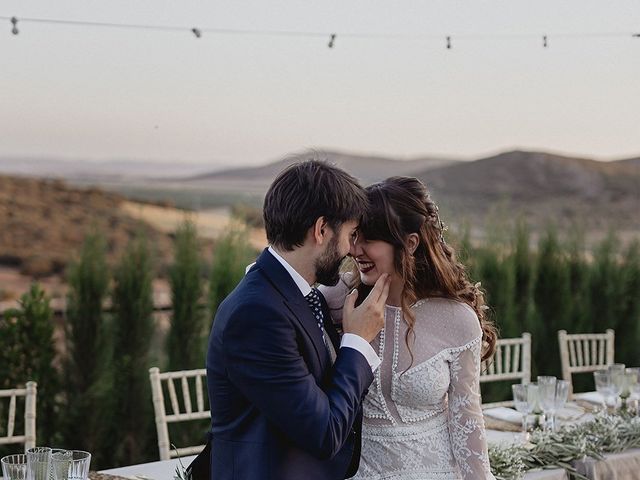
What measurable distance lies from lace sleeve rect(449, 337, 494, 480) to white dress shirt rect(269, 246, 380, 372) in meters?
0.44

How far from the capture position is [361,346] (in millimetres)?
1688

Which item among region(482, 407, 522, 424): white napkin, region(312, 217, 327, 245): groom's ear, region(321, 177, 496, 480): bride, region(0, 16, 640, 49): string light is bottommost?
region(482, 407, 522, 424): white napkin

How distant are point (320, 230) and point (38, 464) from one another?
825 millimetres

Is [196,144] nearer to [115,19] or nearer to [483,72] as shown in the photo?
[115,19]

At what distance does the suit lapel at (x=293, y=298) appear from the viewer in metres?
1.64

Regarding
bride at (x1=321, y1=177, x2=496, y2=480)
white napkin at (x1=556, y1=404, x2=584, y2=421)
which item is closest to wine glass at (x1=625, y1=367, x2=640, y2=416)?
white napkin at (x1=556, y1=404, x2=584, y2=421)

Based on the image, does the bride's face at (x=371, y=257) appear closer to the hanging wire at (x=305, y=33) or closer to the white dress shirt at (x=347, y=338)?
the white dress shirt at (x=347, y=338)

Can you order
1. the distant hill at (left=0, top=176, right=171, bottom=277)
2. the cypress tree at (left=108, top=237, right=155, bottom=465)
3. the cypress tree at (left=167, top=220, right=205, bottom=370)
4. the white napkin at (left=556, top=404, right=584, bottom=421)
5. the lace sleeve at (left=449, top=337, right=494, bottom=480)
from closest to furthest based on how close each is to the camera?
1. the lace sleeve at (left=449, top=337, right=494, bottom=480)
2. the white napkin at (left=556, top=404, right=584, bottom=421)
3. the cypress tree at (left=108, top=237, right=155, bottom=465)
4. the cypress tree at (left=167, top=220, right=205, bottom=370)
5. the distant hill at (left=0, top=176, right=171, bottom=277)

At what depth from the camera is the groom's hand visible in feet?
5.70

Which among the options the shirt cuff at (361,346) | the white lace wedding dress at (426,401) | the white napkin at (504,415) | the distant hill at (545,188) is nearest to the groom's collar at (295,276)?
the shirt cuff at (361,346)

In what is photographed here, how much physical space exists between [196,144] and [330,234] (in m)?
3.90

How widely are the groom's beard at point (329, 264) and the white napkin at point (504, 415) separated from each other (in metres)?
1.78

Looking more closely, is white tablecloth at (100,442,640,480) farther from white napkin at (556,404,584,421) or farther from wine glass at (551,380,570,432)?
white napkin at (556,404,584,421)

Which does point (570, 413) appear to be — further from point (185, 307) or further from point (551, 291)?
point (551, 291)
